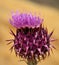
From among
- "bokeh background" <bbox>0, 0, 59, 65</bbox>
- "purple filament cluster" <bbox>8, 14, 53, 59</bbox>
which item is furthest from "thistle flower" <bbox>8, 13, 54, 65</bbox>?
"bokeh background" <bbox>0, 0, 59, 65</bbox>

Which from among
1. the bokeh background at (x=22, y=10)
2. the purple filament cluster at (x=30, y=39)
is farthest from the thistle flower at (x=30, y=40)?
the bokeh background at (x=22, y=10)

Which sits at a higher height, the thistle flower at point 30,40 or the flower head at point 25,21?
the flower head at point 25,21

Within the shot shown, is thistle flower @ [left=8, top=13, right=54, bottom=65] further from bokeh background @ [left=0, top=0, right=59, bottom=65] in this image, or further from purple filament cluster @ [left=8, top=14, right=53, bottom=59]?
bokeh background @ [left=0, top=0, right=59, bottom=65]

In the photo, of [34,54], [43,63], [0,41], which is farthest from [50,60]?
[34,54]

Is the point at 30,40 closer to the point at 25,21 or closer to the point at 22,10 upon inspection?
the point at 25,21

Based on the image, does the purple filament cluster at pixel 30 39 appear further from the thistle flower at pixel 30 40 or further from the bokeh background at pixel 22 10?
the bokeh background at pixel 22 10

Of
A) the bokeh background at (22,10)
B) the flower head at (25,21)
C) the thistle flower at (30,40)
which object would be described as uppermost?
the flower head at (25,21)

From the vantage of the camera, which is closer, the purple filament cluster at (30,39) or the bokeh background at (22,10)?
the purple filament cluster at (30,39)

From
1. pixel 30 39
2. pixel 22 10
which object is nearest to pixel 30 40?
pixel 30 39
